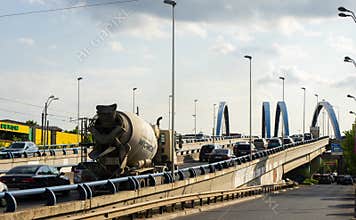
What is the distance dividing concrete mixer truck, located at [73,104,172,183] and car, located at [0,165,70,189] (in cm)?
127

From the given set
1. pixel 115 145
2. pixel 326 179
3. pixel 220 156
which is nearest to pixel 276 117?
pixel 326 179

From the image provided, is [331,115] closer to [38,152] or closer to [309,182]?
[309,182]

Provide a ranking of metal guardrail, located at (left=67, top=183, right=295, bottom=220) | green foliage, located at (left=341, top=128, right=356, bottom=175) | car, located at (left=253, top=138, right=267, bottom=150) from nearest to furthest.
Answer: metal guardrail, located at (left=67, top=183, right=295, bottom=220), car, located at (left=253, top=138, right=267, bottom=150), green foliage, located at (left=341, top=128, right=356, bottom=175)

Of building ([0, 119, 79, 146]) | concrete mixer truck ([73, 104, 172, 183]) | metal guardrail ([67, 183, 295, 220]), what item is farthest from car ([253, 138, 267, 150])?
concrete mixer truck ([73, 104, 172, 183])

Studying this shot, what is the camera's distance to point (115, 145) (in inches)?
984

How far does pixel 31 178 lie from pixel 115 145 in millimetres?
3706

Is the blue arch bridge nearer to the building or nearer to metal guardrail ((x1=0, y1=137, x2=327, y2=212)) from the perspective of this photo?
the building

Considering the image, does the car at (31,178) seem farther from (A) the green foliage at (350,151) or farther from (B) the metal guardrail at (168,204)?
(A) the green foliage at (350,151)

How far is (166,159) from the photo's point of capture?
102ft

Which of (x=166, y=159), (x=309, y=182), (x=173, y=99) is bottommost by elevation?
(x=309, y=182)

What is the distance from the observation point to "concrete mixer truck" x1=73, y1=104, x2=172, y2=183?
2491 cm

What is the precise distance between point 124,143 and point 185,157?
49.9 metres

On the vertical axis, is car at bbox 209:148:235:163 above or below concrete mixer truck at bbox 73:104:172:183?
below

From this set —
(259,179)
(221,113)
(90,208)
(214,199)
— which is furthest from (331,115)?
(90,208)
